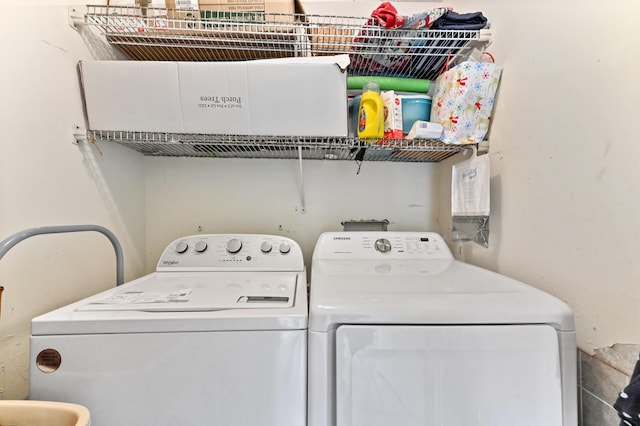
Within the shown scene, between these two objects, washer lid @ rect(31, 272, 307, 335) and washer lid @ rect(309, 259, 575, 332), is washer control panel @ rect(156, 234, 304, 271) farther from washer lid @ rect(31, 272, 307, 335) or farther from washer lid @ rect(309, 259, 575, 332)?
washer lid @ rect(309, 259, 575, 332)

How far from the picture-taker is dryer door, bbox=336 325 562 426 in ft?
2.06

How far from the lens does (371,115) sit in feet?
Answer: 3.67

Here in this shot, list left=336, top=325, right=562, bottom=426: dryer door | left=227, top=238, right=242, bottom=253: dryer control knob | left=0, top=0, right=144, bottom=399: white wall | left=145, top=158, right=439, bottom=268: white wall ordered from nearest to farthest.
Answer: left=336, top=325, right=562, bottom=426: dryer door < left=0, top=0, right=144, bottom=399: white wall < left=227, top=238, right=242, bottom=253: dryer control knob < left=145, top=158, right=439, bottom=268: white wall

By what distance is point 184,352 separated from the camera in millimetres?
661

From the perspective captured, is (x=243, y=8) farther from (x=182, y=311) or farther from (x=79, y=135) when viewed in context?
(x=182, y=311)

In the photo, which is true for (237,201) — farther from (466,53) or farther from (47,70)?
(466,53)

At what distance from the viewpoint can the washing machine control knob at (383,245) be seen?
49.5 inches

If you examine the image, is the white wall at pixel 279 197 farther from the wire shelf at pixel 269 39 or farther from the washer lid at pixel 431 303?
the washer lid at pixel 431 303

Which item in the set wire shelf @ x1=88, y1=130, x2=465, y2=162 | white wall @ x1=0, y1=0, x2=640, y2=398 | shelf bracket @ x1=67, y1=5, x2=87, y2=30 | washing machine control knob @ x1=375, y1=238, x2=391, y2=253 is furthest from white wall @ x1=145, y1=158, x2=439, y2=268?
shelf bracket @ x1=67, y1=5, x2=87, y2=30

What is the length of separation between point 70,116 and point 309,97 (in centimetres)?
86

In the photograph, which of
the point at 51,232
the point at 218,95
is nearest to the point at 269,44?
the point at 218,95

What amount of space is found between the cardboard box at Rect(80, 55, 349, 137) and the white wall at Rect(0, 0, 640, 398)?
0.12m

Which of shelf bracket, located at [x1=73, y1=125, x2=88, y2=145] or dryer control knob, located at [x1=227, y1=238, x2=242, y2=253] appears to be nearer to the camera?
shelf bracket, located at [x1=73, y1=125, x2=88, y2=145]

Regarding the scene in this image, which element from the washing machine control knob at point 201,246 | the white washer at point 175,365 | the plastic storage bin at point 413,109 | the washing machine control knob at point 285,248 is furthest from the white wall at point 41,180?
the plastic storage bin at point 413,109
